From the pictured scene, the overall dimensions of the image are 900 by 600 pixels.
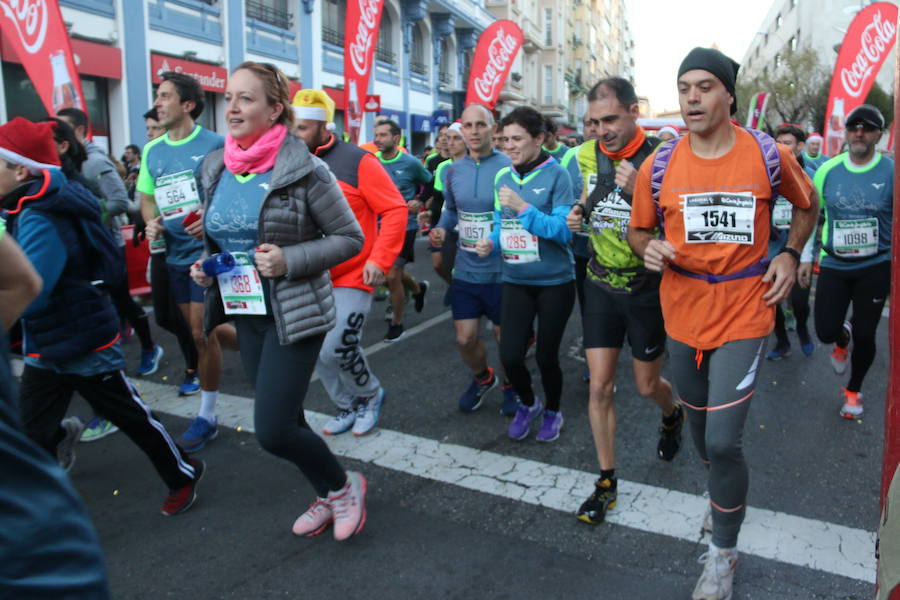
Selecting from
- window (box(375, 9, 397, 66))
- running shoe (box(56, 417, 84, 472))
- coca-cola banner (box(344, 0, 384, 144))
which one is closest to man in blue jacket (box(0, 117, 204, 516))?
running shoe (box(56, 417, 84, 472))

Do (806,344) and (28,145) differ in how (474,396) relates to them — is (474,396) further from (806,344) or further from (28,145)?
(806,344)

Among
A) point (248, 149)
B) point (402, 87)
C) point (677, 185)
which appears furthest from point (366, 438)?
point (402, 87)

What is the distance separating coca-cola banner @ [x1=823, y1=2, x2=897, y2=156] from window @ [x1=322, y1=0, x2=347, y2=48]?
14.9 m

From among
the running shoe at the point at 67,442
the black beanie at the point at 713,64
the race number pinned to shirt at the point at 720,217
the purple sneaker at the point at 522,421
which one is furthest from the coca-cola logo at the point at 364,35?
the race number pinned to shirt at the point at 720,217

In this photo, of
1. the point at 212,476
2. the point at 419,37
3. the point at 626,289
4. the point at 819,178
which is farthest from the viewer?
the point at 419,37

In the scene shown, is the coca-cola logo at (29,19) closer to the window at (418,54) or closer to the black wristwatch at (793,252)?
the black wristwatch at (793,252)

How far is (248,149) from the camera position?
3086mm

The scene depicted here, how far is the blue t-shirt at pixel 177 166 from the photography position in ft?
Answer: 15.3

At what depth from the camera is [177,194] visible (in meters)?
4.69

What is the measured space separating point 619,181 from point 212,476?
2627mm

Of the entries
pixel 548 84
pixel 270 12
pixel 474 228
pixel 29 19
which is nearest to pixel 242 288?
pixel 474 228

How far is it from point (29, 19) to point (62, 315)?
594cm

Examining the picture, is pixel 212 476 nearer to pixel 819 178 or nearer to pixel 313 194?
pixel 313 194

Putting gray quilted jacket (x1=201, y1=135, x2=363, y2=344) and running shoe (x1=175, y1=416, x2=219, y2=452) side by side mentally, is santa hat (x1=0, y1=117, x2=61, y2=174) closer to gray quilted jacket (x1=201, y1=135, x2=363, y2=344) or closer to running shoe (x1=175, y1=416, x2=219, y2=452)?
gray quilted jacket (x1=201, y1=135, x2=363, y2=344)
